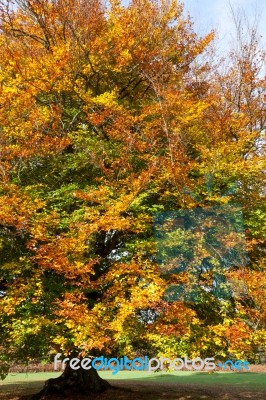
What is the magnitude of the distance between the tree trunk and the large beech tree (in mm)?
72

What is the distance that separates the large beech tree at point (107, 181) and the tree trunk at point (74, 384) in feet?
0.24

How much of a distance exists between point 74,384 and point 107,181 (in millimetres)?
7910

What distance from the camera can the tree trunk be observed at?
14148mm

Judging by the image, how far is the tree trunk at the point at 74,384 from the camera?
46.4 ft

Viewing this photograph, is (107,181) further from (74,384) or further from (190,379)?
(190,379)

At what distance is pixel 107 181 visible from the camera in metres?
11.3

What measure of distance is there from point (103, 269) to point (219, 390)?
11248 millimetres

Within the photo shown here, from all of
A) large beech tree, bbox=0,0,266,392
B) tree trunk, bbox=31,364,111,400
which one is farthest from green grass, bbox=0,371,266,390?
large beech tree, bbox=0,0,266,392

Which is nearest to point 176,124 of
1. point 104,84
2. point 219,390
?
point 104,84

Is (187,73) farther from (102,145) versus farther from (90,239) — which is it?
(90,239)

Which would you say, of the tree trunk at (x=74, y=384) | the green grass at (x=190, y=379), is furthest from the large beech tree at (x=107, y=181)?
the green grass at (x=190, y=379)

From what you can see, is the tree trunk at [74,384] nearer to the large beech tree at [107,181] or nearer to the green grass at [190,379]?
the large beech tree at [107,181]

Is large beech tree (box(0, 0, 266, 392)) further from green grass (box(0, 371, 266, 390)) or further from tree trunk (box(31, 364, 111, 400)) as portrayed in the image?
green grass (box(0, 371, 266, 390))

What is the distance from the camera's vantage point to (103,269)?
39.7ft
